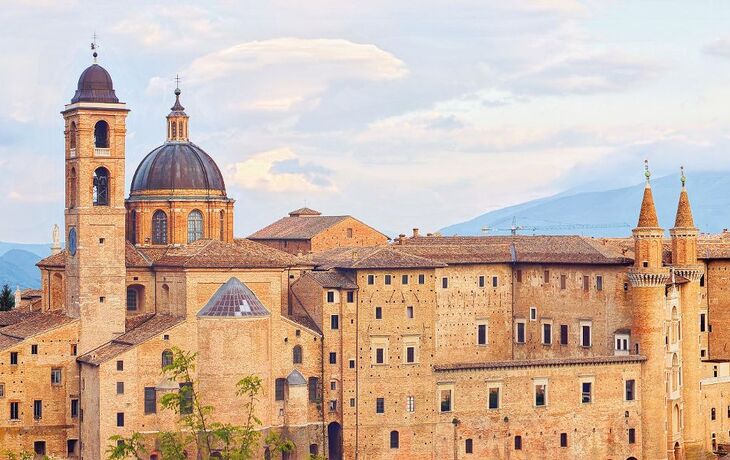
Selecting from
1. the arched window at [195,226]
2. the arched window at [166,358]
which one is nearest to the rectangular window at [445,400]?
the arched window at [166,358]

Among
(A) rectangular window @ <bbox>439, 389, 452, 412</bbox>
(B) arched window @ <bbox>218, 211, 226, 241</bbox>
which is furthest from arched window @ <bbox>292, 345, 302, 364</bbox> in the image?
(B) arched window @ <bbox>218, 211, 226, 241</bbox>

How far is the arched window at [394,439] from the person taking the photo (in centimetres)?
6650

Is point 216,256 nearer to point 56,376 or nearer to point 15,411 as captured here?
point 56,376

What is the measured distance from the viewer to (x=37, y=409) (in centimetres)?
6397

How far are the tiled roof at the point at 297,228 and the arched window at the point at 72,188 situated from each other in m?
17.4

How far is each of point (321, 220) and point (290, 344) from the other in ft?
64.5

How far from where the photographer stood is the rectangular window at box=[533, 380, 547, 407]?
68.8 metres

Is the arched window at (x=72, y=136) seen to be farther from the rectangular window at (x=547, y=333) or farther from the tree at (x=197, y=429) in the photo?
the rectangular window at (x=547, y=333)

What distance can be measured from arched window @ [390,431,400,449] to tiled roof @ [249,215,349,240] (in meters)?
16.9

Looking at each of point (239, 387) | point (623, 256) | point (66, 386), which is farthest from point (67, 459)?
point (623, 256)

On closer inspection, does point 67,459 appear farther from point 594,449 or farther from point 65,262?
point 594,449

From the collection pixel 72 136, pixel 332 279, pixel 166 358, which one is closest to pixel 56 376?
pixel 166 358

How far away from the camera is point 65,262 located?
67375mm

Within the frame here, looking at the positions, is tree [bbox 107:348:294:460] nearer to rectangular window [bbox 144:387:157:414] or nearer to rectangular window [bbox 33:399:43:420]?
rectangular window [bbox 144:387:157:414]
